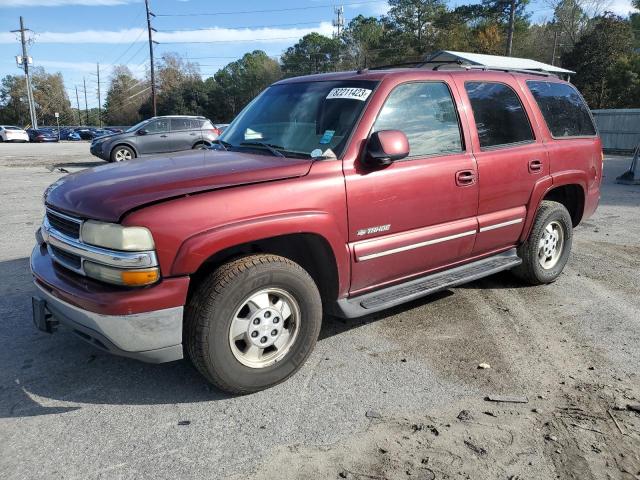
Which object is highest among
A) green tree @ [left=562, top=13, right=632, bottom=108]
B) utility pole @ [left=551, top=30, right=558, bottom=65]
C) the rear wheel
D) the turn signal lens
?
utility pole @ [left=551, top=30, right=558, bottom=65]

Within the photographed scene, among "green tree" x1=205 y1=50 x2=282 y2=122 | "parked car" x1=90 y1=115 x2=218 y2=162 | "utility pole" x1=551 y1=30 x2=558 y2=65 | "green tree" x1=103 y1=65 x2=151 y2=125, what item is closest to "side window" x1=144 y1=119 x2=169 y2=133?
"parked car" x1=90 y1=115 x2=218 y2=162

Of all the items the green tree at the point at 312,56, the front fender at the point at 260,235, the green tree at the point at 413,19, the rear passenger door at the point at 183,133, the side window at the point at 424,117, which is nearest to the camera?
the front fender at the point at 260,235

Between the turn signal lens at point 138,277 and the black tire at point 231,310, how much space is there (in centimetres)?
29

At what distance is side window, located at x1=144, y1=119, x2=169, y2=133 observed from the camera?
17.0 m

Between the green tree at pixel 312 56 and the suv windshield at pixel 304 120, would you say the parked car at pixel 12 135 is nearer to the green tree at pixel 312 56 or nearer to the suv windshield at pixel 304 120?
the green tree at pixel 312 56

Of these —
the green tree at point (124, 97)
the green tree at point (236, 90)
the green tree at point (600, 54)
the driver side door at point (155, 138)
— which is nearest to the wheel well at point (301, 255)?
the driver side door at point (155, 138)

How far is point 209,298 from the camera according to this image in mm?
2844

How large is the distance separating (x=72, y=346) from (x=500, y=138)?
367 centimetres

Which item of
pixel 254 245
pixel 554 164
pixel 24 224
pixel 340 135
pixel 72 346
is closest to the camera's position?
pixel 254 245

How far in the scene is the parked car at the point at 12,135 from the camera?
4325cm

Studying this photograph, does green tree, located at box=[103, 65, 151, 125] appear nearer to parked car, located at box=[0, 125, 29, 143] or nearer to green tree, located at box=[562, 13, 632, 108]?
parked car, located at box=[0, 125, 29, 143]

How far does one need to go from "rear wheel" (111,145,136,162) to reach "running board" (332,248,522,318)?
14212 mm

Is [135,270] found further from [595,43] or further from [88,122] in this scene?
[88,122]

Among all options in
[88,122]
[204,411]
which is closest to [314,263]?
[204,411]
